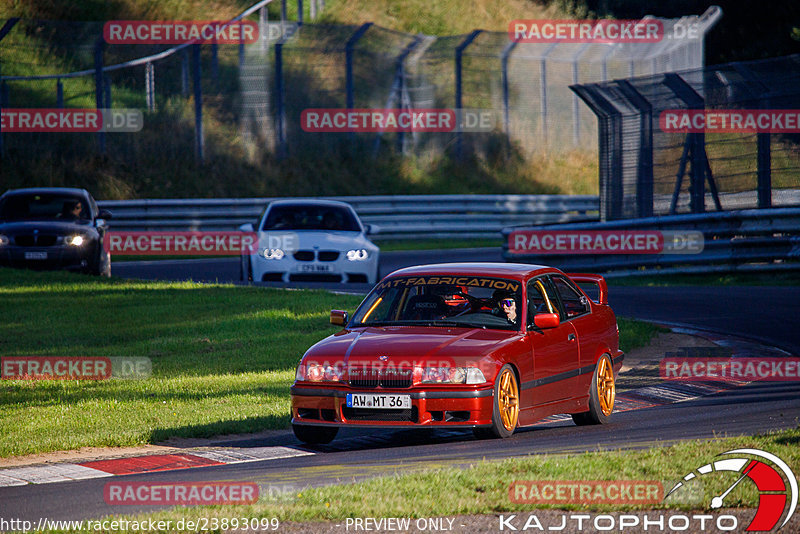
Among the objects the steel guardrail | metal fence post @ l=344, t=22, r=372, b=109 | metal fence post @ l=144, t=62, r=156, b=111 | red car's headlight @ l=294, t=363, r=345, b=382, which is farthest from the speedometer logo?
metal fence post @ l=144, t=62, r=156, b=111

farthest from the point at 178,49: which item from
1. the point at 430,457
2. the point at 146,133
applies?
the point at 430,457

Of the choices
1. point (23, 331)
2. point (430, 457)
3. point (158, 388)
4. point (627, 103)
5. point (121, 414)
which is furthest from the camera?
point (627, 103)

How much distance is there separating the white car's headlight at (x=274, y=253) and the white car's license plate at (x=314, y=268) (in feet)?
1.18

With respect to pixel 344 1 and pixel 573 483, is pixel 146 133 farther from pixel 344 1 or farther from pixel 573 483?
pixel 573 483

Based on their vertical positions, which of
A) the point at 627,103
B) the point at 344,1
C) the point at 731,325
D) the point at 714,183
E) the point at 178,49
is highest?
the point at 344,1

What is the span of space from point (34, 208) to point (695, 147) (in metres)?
12.1

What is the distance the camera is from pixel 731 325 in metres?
15.9

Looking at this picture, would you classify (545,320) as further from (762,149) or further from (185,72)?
(185,72)

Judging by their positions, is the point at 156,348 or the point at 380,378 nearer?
the point at 380,378

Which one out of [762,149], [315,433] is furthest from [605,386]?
[762,149]

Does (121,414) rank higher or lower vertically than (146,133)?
lower

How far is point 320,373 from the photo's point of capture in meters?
8.80

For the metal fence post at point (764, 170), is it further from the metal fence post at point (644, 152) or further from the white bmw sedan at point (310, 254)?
the white bmw sedan at point (310, 254)

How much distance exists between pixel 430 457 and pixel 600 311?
326 centimetres
